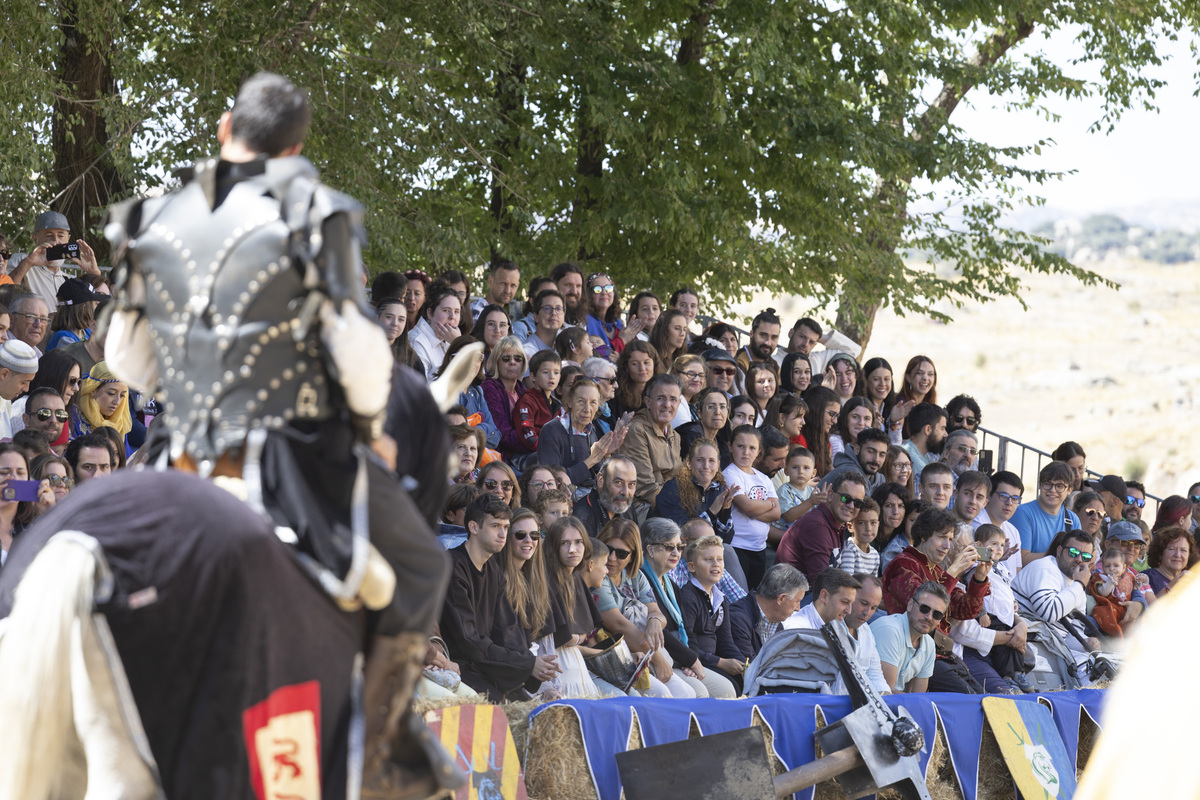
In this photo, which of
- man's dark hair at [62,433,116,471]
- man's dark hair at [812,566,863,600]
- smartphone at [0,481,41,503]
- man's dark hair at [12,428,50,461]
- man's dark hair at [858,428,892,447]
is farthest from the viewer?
man's dark hair at [858,428,892,447]

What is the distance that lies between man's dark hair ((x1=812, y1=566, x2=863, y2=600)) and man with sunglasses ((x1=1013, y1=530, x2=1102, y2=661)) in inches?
84.3

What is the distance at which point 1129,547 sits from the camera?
10930mm

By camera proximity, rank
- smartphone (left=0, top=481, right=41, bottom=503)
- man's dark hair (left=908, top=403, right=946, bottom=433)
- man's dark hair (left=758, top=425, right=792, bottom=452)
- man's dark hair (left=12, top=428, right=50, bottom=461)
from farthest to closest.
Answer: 1. man's dark hair (left=908, top=403, right=946, bottom=433)
2. man's dark hair (left=758, top=425, right=792, bottom=452)
3. man's dark hair (left=12, top=428, right=50, bottom=461)
4. smartphone (left=0, top=481, right=41, bottom=503)

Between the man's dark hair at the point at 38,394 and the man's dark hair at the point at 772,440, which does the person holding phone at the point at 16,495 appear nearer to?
the man's dark hair at the point at 38,394

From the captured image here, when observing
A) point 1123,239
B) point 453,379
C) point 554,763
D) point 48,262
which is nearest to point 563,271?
point 48,262

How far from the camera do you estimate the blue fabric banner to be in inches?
260

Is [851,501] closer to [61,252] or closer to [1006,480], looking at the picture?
[1006,480]

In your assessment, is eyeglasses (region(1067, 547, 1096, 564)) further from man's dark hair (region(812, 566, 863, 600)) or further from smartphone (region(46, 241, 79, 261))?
smartphone (region(46, 241, 79, 261))

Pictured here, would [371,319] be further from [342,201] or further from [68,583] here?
[68,583]

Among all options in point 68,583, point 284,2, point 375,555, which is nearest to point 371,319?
point 375,555

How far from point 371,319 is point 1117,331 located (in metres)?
63.5

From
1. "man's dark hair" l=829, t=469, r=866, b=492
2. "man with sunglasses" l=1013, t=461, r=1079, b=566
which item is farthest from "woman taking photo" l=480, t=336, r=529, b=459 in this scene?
"man with sunglasses" l=1013, t=461, r=1079, b=566

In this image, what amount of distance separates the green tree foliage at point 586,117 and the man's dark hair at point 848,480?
4.68m

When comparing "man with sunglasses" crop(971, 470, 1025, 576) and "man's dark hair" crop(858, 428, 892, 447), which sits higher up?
"man's dark hair" crop(858, 428, 892, 447)
